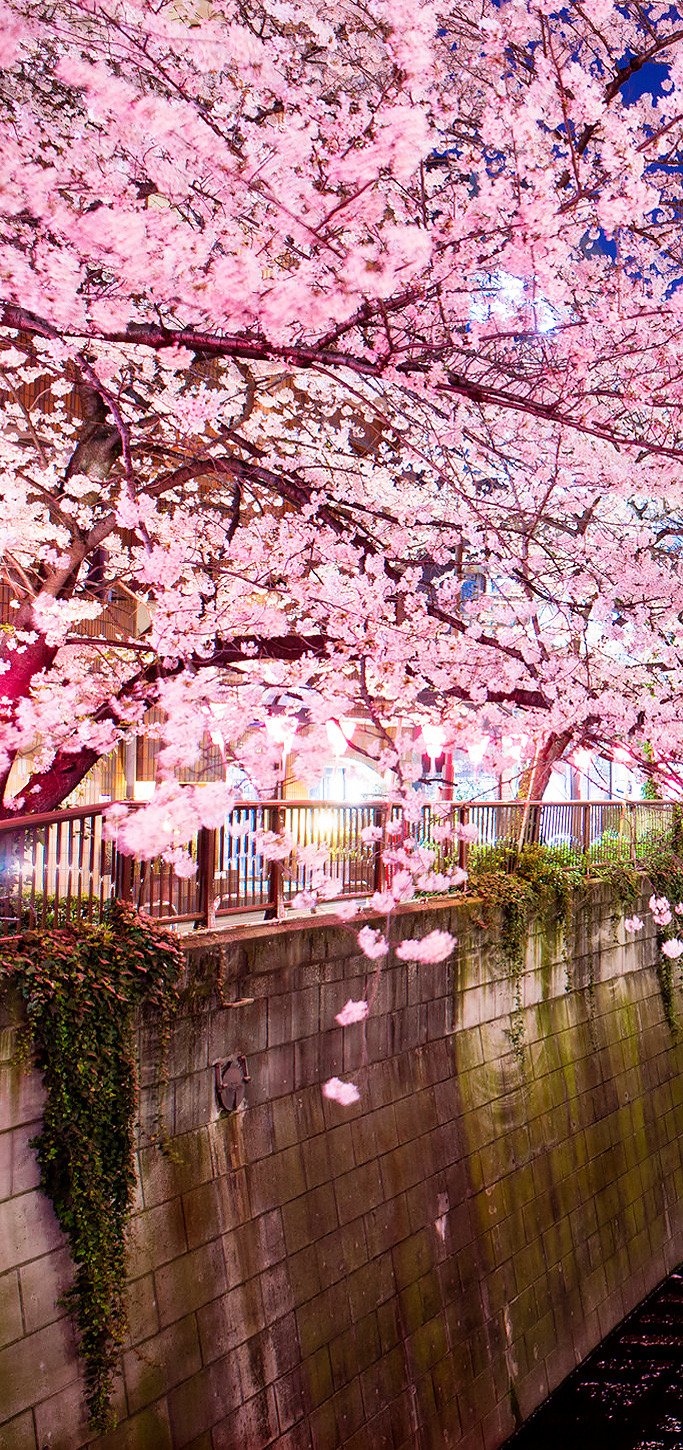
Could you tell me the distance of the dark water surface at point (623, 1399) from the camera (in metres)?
9.84

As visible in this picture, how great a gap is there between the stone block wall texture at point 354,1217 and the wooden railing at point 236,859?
0.37 meters

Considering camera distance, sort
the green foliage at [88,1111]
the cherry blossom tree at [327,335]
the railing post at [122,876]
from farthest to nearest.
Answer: the railing post at [122,876]
the green foliage at [88,1111]
the cherry blossom tree at [327,335]

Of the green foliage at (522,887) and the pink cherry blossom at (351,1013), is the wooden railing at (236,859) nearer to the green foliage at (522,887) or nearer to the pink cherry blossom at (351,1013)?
the green foliage at (522,887)

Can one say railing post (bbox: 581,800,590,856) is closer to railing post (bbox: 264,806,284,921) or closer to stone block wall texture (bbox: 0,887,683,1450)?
stone block wall texture (bbox: 0,887,683,1450)

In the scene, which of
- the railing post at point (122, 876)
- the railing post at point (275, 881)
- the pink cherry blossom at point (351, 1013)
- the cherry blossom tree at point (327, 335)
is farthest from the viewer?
the pink cherry blossom at point (351, 1013)

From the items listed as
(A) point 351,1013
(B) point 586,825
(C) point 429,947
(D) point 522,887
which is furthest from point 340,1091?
(B) point 586,825

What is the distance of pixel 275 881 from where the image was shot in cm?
827

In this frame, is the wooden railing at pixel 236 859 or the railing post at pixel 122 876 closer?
the wooden railing at pixel 236 859

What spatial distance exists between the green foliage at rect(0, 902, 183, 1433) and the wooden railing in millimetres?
299

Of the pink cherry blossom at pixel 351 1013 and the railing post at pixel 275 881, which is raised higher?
the railing post at pixel 275 881

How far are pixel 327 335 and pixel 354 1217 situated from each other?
6.59 m

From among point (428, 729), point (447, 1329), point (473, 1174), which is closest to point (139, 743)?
point (428, 729)

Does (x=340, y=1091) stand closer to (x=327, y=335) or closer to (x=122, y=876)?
(x=122, y=876)

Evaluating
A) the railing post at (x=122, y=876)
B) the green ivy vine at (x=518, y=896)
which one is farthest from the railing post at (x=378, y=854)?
the railing post at (x=122, y=876)
